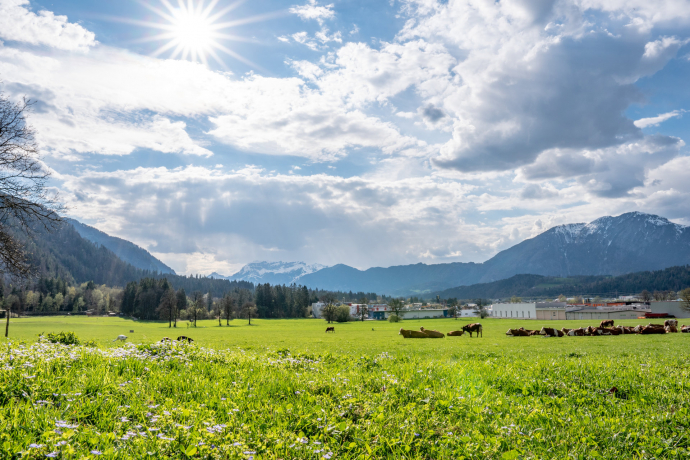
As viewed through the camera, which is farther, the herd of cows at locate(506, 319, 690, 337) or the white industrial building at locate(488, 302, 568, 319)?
the white industrial building at locate(488, 302, 568, 319)

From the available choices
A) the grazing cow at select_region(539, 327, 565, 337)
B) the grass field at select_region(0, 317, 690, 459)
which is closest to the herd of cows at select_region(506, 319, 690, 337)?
the grazing cow at select_region(539, 327, 565, 337)

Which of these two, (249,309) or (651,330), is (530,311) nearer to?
(249,309)

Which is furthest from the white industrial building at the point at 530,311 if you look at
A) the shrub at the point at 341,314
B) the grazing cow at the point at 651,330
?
the grazing cow at the point at 651,330

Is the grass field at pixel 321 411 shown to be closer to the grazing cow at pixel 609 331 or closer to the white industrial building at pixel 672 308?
the grazing cow at pixel 609 331

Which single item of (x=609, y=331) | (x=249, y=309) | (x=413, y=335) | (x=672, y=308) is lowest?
(x=672, y=308)

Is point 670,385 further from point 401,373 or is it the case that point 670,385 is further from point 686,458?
point 401,373

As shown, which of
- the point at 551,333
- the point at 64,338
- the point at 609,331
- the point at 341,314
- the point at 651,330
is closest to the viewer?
the point at 64,338

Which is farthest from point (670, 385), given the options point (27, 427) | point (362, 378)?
point (27, 427)

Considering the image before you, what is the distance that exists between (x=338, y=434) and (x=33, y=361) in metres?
7.73

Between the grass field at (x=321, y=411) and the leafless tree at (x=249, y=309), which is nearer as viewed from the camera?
the grass field at (x=321, y=411)

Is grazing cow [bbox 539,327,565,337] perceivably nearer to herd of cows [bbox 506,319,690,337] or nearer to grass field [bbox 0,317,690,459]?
herd of cows [bbox 506,319,690,337]

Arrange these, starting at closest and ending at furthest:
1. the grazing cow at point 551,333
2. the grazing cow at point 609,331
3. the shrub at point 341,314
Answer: the grazing cow at point 609,331 → the grazing cow at point 551,333 → the shrub at point 341,314

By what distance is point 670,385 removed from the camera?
31.2 feet

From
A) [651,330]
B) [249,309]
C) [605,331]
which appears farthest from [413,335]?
[249,309]
